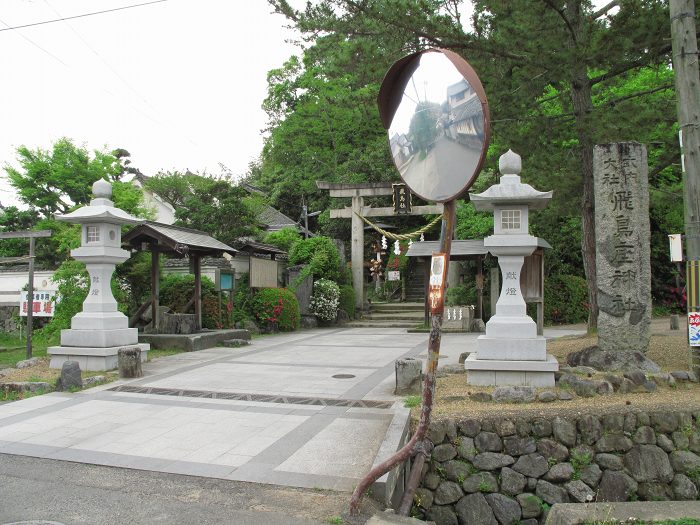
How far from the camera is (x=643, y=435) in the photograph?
207 inches

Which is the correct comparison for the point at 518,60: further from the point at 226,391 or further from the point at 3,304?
the point at 3,304

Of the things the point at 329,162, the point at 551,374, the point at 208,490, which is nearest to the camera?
the point at 208,490

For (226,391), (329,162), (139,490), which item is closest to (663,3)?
(226,391)

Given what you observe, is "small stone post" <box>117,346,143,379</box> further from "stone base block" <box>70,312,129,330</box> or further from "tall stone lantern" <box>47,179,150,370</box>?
"stone base block" <box>70,312,129,330</box>

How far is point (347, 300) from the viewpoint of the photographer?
20.9 meters

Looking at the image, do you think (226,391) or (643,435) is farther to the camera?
(226,391)

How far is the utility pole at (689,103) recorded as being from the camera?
21.9 ft

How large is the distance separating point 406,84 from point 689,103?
5753 millimetres

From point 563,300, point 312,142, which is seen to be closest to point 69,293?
point 563,300

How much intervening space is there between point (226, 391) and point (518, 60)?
7.69 meters

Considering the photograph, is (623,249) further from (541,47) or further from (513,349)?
(541,47)

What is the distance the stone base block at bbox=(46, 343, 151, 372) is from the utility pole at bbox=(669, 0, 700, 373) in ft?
29.6

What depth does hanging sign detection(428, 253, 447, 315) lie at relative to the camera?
3.12 m

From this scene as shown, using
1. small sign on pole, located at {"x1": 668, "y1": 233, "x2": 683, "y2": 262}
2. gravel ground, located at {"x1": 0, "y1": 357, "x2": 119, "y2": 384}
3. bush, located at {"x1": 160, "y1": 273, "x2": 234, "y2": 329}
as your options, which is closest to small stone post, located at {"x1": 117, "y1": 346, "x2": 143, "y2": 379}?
gravel ground, located at {"x1": 0, "y1": 357, "x2": 119, "y2": 384}
